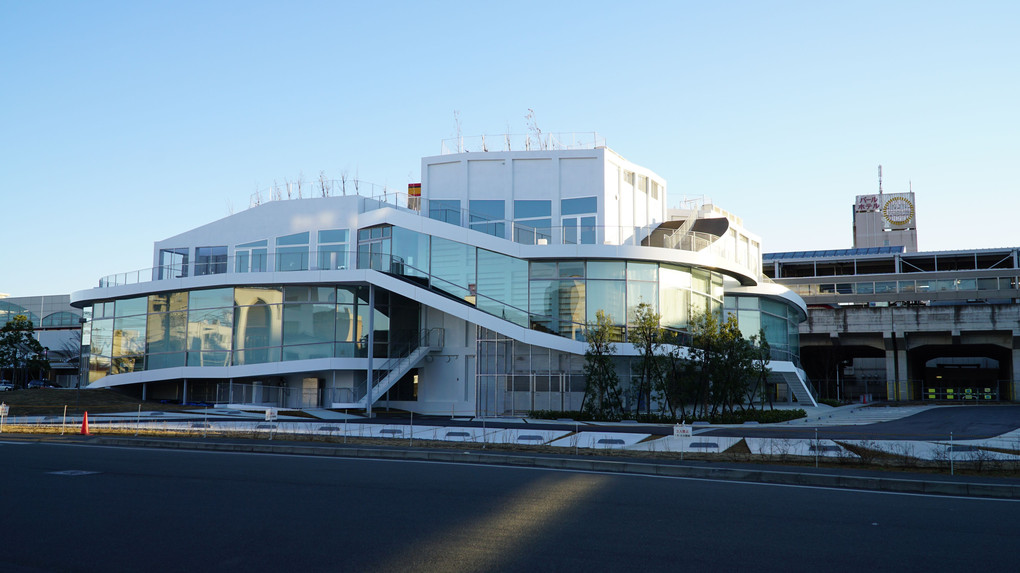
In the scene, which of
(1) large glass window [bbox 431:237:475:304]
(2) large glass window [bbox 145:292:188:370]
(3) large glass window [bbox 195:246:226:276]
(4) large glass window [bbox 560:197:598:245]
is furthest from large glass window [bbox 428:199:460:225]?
(2) large glass window [bbox 145:292:188:370]

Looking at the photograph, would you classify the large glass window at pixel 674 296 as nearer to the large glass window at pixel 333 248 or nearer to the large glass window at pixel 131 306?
the large glass window at pixel 333 248

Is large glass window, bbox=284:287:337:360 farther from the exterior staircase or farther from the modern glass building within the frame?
the exterior staircase

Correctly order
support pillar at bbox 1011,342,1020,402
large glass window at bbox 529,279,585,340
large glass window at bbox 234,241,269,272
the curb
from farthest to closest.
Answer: support pillar at bbox 1011,342,1020,402, large glass window at bbox 234,241,269,272, large glass window at bbox 529,279,585,340, the curb

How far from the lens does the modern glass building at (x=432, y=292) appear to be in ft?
118

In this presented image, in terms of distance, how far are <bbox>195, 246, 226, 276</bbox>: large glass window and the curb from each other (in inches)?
843

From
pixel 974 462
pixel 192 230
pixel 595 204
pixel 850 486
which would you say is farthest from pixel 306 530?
pixel 192 230

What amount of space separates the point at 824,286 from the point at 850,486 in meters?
71.3

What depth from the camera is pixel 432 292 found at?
37.1m

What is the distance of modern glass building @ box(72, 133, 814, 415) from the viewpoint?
118 ft

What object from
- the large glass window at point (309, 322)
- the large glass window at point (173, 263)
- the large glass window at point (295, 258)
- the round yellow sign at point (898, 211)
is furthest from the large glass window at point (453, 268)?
the round yellow sign at point (898, 211)

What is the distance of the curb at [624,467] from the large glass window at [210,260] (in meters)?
21.4

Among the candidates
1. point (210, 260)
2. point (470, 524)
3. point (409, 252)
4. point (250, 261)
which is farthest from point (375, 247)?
point (470, 524)

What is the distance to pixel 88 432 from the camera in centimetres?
2541

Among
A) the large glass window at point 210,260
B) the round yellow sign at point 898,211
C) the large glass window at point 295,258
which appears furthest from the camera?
the round yellow sign at point 898,211
